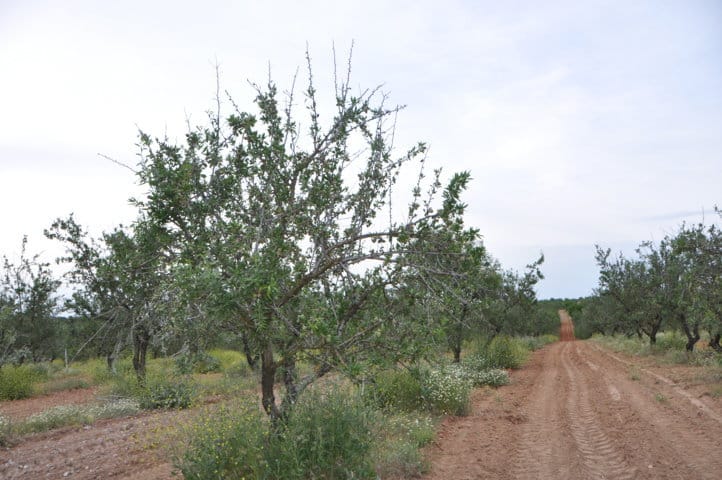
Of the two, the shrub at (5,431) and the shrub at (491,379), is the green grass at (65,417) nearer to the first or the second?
the shrub at (5,431)

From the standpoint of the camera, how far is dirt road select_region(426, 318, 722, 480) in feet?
23.7

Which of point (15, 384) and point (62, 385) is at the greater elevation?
point (15, 384)

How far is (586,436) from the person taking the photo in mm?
9109

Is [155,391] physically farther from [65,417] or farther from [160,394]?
[65,417]

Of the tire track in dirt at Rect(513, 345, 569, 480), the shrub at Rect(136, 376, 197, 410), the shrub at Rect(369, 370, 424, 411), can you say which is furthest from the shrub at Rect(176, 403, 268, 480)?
the shrub at Rect(136, 376, 197, 410)

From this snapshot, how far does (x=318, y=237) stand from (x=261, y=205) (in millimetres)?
734

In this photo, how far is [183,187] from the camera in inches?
200

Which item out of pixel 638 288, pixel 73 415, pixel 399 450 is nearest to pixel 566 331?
pixel 638 288

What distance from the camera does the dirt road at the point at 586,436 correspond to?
23.7 feet

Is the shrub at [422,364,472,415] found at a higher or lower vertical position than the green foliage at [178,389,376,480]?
lower

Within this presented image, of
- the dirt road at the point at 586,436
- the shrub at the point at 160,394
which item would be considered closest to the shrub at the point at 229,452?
the dirt road at the point at 586,436

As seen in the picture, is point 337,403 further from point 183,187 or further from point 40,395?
point 40,395

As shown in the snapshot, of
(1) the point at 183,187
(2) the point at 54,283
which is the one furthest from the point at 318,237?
(2) the point at 54,283

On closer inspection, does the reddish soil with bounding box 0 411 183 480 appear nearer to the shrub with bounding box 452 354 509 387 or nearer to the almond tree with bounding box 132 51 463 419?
the almond tree with bounding box 132 51 463 419
